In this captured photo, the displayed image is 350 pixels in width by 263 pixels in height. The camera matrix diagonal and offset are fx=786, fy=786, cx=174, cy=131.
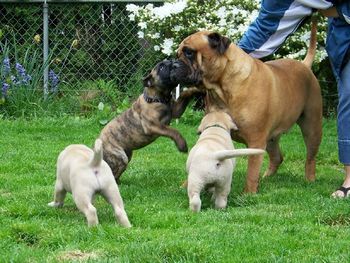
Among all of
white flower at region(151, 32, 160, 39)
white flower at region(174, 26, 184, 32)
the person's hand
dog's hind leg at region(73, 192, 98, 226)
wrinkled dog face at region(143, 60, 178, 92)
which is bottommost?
dog's hind leg at region(73, 192, 98, 226)

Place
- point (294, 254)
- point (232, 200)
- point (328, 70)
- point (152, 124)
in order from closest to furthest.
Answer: point (294, 254) < point (232, 200) < point (152, 124) < point (328, 70)

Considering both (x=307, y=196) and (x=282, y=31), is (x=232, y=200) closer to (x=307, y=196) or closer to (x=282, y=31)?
(x=307, y=196)

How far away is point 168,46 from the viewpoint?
1165 cm

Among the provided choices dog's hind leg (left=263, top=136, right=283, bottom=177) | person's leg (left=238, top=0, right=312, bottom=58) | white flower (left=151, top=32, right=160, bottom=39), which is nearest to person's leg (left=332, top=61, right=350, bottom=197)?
person's leg (left=238, top=0, right=312, bottom=58)

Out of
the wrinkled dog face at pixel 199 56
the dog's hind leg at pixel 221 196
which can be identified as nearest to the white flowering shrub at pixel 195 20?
the wrinkled dog face at pixel 199 56

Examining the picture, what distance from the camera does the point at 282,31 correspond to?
7.30 meters

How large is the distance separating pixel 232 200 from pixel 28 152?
3098 millimetres

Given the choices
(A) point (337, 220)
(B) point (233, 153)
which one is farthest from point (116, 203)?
(A) point (337, 220)

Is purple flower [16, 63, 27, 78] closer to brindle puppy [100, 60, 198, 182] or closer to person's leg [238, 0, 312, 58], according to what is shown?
brindle puppy [100, 60, 198, 182]

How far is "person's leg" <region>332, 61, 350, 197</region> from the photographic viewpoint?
6883 mm

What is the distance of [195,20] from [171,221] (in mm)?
6485

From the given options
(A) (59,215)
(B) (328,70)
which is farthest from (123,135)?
(B) (328,70)

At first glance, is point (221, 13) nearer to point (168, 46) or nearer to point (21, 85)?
point (168, 46)

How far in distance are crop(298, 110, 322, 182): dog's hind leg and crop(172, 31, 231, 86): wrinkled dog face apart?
1.30 metres
